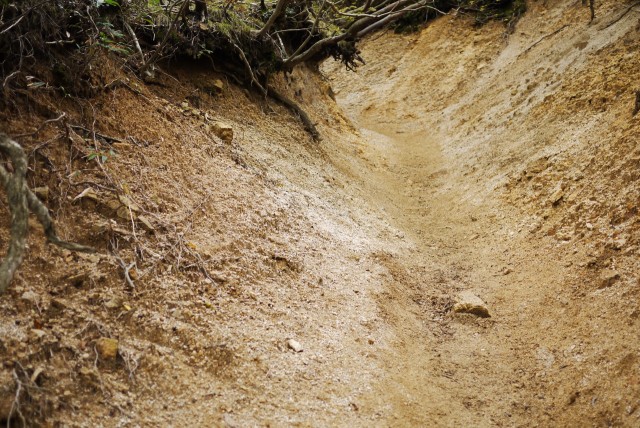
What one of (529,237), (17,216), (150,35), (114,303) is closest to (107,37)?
(150,35)

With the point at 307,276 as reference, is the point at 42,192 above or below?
above

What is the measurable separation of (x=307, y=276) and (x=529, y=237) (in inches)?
110

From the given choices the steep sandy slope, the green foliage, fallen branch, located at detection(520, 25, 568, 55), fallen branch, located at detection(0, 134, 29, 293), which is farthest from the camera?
fallen branch, located at detection(520, 25, 568, 55)

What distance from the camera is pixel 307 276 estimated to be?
4.03 m

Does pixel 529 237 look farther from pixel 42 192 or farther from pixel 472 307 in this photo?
pixel 42 192

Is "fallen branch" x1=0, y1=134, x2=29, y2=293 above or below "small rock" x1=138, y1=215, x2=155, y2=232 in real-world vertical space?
above

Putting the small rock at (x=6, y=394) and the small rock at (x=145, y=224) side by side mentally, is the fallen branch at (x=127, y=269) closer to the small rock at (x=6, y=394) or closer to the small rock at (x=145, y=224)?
the small rock at (x=145, y=224)

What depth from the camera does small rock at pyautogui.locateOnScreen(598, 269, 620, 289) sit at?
369 cm

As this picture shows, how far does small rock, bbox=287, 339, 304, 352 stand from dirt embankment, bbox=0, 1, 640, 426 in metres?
0.03

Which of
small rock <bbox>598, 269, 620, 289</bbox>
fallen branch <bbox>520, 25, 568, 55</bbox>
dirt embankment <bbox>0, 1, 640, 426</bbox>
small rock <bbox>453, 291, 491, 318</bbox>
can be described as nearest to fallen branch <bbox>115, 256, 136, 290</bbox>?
dirt embankment <bbox>0, 1, 640, 426</bbox>

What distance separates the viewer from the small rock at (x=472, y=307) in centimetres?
423

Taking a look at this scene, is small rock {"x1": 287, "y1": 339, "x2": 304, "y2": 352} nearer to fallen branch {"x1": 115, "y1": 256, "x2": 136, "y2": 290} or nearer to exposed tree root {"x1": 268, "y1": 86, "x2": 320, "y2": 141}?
fallen branch {"x1": 115, "y1": 256, "x2": 136, "y2": 290}

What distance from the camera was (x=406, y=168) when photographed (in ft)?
28.9

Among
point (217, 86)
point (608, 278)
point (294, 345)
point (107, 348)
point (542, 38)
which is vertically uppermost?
point (542, 38)
